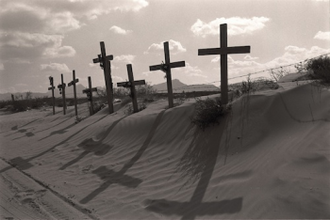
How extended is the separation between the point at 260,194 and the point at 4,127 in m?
20.2

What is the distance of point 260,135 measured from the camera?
639cm

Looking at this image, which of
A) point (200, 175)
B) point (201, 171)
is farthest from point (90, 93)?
point (200, 175)

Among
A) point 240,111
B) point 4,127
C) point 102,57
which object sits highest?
point 102,57

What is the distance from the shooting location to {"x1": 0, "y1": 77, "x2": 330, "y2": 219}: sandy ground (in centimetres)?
444

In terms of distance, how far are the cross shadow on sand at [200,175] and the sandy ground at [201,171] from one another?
22mm

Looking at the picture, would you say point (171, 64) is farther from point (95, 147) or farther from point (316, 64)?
point (316, 64)

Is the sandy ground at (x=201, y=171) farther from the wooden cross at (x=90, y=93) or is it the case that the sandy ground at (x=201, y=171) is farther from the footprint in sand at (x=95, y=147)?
the wooden cross at (x=90, y=93)

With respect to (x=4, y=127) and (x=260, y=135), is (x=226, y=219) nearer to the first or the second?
(x=260, y=135)

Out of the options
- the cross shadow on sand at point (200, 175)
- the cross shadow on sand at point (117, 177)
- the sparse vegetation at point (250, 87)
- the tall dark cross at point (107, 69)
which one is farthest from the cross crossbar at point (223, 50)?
the tall dark cross at point (107, 69)

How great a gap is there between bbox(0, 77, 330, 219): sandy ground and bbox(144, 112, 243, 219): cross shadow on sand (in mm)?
22

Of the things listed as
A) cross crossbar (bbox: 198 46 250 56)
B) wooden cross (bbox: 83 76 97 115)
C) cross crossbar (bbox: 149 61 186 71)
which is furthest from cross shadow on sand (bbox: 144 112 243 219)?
wooden cross (bbox: 83 76 97 115)

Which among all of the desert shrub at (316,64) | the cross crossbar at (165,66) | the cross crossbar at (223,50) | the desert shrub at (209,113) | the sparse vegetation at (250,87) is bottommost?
the desert shrub at (209,113)

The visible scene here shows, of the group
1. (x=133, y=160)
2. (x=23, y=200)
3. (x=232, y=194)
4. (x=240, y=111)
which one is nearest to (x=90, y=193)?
(x=23, y=200)

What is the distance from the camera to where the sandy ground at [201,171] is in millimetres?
4441
